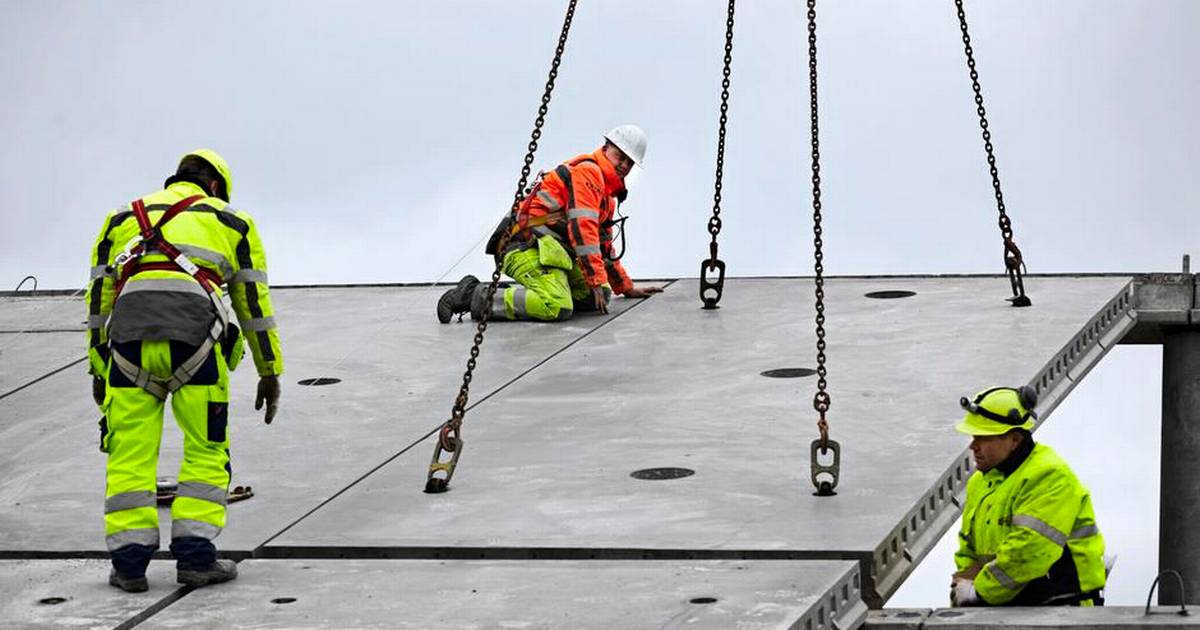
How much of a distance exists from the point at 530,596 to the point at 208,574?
1.43m

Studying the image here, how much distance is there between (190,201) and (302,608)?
1.86 m

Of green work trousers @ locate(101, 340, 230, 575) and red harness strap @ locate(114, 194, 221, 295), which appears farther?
red harness strap @ locate(114, 194, 221, 295)

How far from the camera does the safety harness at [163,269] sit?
835 centimetres

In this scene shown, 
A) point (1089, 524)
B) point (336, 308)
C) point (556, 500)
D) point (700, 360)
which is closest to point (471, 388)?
point (700, 360)

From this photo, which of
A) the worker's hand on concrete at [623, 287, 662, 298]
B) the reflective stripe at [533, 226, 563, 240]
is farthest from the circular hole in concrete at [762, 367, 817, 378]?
the worker's hand on concrete at [623, 287, 662, 298]

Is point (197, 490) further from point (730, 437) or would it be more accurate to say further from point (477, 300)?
point (477, 300)

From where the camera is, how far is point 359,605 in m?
8.13

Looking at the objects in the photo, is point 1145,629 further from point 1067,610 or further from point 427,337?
point 427,337

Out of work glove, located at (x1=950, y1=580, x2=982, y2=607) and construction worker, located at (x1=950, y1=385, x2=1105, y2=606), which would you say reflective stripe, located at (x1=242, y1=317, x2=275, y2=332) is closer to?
construction worker, located at (x1=950, y1=385, x2=1105, y2=606)

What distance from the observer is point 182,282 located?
330 inches

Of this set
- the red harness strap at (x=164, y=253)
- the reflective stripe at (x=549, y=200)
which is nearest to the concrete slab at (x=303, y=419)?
the reflective stripe at (x=549, y=200)

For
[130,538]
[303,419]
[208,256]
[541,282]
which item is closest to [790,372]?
[541,282]

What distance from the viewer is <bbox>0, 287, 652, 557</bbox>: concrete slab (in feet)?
32.8

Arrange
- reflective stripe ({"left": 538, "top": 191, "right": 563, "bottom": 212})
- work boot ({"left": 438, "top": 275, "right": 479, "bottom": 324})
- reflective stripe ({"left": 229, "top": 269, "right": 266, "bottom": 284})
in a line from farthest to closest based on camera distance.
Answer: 1. work boot ({"left": 438, "top": 275, "right": 479, "bottom": 324})
2. reflective stripe ({"left": 538, "top": 191, "right": 563, "bottom": 212})
3. reflective stripe ({"left": 229, "top": 269, "right": 266, "bottom": 284})
